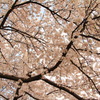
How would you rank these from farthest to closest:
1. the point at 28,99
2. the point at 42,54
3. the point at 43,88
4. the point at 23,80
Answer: the point at 28,99, the point at 43,88, the point at 42,54, the point at 23,80

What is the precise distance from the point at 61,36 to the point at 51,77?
203cm

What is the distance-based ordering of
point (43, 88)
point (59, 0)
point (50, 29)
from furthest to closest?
point (43, 88) → point (50, 29) → point (59, 0)

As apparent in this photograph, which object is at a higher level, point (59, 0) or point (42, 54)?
point (59, 0)

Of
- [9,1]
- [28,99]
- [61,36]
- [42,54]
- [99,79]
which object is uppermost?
[9,1]

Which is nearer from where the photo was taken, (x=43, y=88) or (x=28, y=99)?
(x=43, y=88)

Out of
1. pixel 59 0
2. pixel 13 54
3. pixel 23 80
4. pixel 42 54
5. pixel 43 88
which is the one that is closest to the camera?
pixel 23 80

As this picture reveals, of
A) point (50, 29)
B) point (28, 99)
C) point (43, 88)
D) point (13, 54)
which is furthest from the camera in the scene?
point (28, 99)

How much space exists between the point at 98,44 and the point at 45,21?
90.1 inches

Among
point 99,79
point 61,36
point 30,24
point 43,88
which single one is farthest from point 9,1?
point 43,88

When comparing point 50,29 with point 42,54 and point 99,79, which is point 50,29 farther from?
point 99,79

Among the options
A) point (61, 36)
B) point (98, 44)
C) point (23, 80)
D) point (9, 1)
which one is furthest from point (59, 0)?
point (23, 80)

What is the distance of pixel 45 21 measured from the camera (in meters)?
6.85

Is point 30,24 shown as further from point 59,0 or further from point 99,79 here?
point 99,79

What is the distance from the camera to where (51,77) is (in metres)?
7.09
